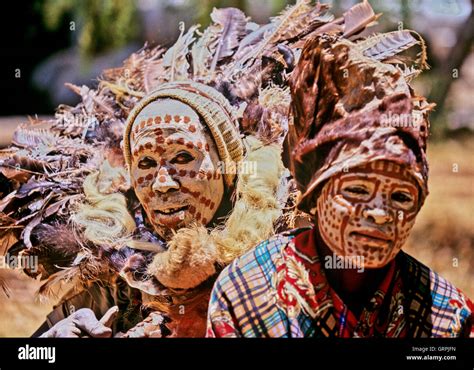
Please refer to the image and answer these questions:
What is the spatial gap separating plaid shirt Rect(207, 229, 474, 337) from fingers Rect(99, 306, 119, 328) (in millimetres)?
648

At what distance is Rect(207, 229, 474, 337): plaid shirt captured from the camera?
285 inches

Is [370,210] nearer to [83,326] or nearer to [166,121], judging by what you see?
[166,121]

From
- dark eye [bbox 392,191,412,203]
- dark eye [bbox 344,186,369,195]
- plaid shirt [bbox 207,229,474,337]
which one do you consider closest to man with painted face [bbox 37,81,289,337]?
plaid shirt [bbox 207,229,474,337]

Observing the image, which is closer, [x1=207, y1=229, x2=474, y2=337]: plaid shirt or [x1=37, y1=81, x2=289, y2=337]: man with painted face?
[x1=207, y1=229, x2=474, y2=337]: plaid shirt

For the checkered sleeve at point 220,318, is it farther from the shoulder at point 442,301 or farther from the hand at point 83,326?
the shoulder at point 442,301

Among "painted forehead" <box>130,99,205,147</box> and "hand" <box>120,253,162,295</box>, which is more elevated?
"painted forehead" <box>130,99,205,147</box>

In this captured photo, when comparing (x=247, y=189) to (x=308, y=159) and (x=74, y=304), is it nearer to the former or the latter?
(x=308, y=159)

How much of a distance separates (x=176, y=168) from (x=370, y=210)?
1.31 meters

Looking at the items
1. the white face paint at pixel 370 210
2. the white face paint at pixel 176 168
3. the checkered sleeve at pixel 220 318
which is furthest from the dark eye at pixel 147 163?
the white face paint at pixel 370 210

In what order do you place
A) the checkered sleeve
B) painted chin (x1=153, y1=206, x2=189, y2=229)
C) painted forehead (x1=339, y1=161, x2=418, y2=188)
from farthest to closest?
painted chin (x1=153, y1=206, x2=189, y2=229) → the checkered sleeve → painted forehead (x1=339, y1=161, x2=418, y2=188)

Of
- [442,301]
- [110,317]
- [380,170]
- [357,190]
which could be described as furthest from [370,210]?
[110,317]

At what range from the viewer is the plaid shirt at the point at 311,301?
23.8 feet

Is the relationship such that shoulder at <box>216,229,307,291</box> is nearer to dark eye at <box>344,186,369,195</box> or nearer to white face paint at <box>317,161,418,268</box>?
white face paint at <box>317,161,418,268</box>

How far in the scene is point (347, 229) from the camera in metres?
7.21
